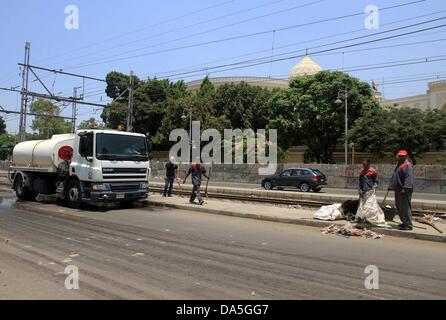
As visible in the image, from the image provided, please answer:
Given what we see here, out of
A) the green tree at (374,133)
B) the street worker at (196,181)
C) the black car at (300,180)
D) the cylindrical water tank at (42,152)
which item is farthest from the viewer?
the green tree at (374,133)

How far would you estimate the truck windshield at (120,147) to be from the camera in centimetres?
1504

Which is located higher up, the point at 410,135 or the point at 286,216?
the point at 410,135

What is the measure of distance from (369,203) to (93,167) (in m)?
8.69

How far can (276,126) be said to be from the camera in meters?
48.4

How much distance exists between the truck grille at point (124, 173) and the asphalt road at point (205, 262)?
108 inches

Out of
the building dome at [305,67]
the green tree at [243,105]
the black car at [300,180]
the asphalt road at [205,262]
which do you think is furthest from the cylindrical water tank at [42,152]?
the building dome at [305,67]

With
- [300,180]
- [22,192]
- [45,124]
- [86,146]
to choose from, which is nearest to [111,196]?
[86,146]

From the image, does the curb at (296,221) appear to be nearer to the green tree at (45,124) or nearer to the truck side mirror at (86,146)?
the truck side mirror at (86,146)

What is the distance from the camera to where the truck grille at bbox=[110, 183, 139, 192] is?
15.3 metres

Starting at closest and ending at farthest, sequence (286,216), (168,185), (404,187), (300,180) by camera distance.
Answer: (404,187), (286,216), (168,185), (300,180)

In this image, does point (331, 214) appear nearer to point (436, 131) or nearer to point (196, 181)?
point (196, 181)

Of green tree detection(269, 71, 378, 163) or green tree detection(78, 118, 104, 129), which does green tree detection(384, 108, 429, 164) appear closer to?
green tree detection(269, 71, 378, 163)

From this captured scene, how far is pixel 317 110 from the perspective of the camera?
1784 inches
